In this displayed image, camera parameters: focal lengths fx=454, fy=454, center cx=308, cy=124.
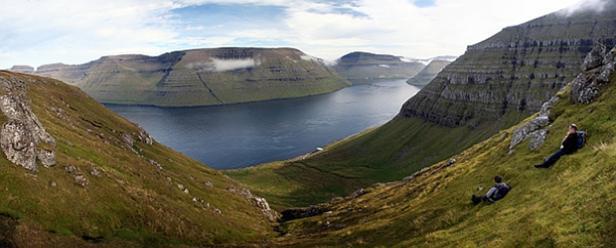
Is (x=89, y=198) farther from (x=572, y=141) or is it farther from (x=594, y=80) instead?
(x=594, y=80)

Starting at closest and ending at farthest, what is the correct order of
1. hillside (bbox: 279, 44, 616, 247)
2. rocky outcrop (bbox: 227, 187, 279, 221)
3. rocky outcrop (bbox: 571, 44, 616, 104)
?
hillside (bbox: 279, 44, 616, 247) → rocky outcrop (bbox: 571, 44, 616, 104) → rocky outcrop (bbox: 227, 187, 279, 221)

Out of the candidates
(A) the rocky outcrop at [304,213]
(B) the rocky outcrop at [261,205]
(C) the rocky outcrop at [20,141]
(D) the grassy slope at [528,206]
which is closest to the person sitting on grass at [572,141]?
(D) the grassy slope at [528,206]

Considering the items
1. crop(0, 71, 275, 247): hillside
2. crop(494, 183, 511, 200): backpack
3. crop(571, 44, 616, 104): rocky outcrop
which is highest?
crop(571, 44, 616, 104): rocky outcrop

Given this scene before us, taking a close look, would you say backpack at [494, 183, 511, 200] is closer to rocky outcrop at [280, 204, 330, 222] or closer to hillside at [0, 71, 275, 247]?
hillside at [0, 71, 275, 247]

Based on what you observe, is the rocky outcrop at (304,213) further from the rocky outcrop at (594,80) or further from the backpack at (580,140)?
the backpack at (580,140)

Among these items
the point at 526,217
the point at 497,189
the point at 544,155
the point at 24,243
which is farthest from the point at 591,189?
the point at 24,243

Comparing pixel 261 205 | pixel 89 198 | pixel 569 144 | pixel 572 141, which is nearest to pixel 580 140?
pixel 572 141

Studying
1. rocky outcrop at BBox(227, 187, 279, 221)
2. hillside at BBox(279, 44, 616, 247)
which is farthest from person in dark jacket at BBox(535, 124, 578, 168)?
rocky outcrop at BBox(227, 187, 279, 221)
